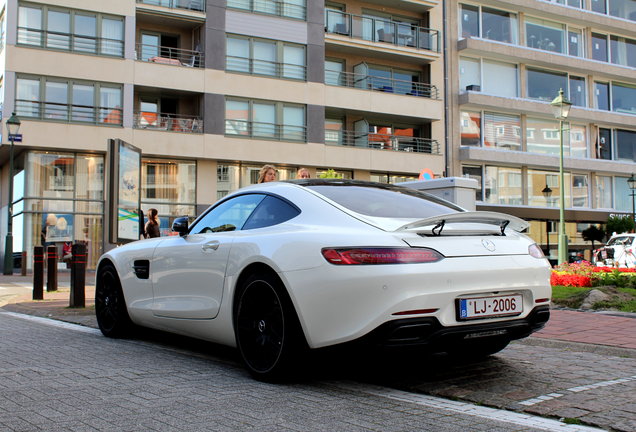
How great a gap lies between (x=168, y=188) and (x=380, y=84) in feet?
39.9

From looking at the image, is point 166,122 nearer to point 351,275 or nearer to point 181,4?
point 181,4

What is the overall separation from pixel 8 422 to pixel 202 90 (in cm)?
2581

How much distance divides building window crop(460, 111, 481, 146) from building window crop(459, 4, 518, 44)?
4.42 m

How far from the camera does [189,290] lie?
5410 mm

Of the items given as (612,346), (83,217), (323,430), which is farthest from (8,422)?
(83,217)

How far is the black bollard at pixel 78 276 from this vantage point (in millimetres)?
9969

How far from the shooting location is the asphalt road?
3.47 meters

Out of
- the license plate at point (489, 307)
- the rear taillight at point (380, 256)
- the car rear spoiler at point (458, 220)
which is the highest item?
the car rear spoiler at point (458, 220)

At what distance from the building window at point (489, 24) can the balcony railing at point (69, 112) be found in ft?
63.7

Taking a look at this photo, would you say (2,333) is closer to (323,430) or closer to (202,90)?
(323,430)

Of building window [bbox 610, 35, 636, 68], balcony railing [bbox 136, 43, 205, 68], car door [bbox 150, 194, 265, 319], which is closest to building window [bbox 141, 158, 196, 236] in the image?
balcony railing [bbox 136, 43, 205, 68]

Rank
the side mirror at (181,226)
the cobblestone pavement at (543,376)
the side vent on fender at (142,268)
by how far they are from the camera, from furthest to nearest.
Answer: the side vent on fender at (142,268), the side mirror at (181,226), the cobblestone pavement at (543,376)

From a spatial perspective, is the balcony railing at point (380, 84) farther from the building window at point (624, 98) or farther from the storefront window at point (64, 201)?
the building window at point (624, 98)

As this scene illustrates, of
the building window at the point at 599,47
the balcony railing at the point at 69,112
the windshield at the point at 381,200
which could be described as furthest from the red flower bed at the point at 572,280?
the building window at the point at 599,47
